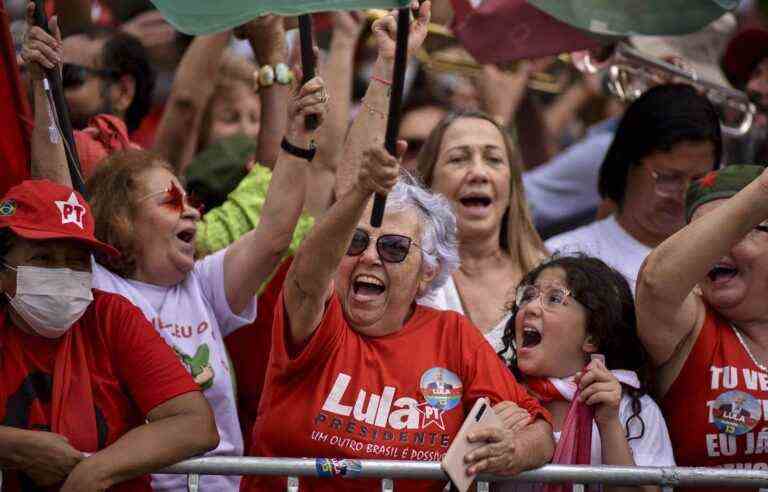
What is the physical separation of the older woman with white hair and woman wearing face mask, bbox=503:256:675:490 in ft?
0.50

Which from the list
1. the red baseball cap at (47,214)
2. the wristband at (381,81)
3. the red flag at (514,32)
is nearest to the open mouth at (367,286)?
the wristband at (381,81)

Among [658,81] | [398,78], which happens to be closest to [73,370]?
[398,78]

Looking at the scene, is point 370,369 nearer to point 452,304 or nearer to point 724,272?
point 452,304

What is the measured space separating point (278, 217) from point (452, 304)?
3.14 feet

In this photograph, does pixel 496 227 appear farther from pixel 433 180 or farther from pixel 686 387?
pixel 686 387

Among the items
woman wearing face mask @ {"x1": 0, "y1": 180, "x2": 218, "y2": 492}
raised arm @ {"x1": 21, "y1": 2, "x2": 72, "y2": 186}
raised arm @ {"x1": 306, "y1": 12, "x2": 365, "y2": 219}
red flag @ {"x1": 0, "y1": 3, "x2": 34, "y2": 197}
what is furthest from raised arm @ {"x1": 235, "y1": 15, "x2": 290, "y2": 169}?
woman wearing face mask @ {"x1": 0, "y1": 180, "x2": 218, "y2": 492}

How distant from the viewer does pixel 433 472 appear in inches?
147

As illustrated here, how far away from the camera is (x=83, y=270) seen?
387 cm

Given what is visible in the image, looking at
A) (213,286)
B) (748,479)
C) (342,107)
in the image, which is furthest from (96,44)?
(748,479)

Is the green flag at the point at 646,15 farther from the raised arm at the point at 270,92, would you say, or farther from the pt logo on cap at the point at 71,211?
the pt logo on cap at the point at 71,211

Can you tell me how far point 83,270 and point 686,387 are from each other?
5.98 feet

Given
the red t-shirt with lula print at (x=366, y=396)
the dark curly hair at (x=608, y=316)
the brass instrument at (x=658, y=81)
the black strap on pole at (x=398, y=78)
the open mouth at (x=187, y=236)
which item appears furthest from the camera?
the brass instrument at (x=658, y=81)

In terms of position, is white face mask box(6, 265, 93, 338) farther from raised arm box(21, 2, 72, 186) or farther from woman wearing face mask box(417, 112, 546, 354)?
woman wearing face mask box(417, 112, 546, 354)

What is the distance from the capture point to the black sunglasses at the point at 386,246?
→ 4168 mm
